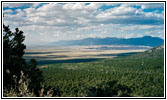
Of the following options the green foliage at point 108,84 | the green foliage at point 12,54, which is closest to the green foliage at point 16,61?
the green foliage at point 12,54

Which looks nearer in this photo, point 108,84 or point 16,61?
point 16,61

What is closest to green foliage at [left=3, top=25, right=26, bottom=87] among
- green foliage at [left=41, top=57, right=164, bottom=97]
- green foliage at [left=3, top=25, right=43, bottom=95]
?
green foliage at [left=3, top=25, right=43, bottom=95]

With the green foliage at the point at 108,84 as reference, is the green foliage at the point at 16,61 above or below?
above

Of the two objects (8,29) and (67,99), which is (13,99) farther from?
(8,29)

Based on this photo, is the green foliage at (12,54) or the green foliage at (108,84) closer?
the green foliage at (12,54)

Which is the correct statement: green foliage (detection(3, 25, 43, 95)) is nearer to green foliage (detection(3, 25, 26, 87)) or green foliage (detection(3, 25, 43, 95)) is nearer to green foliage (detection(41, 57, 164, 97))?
green foliage (detection(3, 25, 26, 87))

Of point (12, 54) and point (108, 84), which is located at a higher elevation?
point (12, 54)

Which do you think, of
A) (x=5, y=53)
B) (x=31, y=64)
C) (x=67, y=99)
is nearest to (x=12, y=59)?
(x=5, y=53)

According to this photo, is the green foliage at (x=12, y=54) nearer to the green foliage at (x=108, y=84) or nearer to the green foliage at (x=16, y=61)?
the green foliage at (x=16, y=61)

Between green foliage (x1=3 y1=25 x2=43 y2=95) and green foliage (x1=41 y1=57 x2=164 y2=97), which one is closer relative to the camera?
green foliage (x1=3 y1=25 x2=43 y2=95)

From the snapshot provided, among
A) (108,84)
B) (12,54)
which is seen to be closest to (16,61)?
(12,54)

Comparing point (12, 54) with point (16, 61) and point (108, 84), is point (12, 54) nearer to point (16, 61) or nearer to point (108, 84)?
point (16, 61)

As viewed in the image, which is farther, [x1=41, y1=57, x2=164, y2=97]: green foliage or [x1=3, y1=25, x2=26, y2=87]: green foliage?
[x1=41, y1=57, x2=164, y2=97]: green foliage

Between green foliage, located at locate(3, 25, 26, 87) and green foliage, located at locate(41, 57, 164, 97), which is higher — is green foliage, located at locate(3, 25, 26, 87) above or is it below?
above
